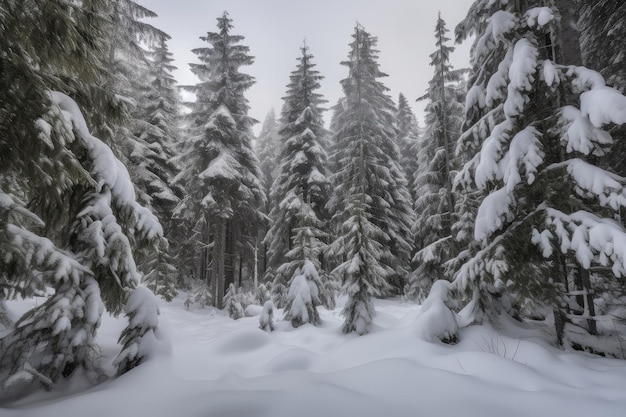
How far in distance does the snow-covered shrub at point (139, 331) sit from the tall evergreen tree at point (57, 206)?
263 millimetres

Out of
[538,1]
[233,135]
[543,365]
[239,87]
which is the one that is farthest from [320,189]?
[543,365]

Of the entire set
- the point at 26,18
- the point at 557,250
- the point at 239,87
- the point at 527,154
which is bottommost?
the point at 557,250

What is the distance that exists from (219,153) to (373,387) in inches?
636

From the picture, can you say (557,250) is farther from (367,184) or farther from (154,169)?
(154,169)

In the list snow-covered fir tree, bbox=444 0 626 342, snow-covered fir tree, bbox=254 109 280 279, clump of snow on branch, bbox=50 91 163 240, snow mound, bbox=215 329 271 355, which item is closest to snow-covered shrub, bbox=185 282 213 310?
snow mound, bbox=215 329 271 355

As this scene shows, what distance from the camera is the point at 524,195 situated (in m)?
5.64

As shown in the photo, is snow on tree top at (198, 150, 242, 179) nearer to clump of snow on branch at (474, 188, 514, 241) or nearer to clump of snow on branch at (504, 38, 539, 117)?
clump of snow on branch at (474, 188, 514, 241)

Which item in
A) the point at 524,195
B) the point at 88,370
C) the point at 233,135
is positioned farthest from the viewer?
the point at 233,135

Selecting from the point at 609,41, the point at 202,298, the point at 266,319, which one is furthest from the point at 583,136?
the point at 202,298

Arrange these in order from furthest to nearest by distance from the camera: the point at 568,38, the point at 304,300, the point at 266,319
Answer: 1. the point at 304,300
2. the point at 266,319
3. the point at 568,38

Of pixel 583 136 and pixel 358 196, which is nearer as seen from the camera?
pixel 583 136

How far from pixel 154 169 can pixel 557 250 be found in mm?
20162

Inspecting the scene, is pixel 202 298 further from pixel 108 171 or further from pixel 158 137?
pixel 108 171

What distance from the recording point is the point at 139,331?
4.60m
